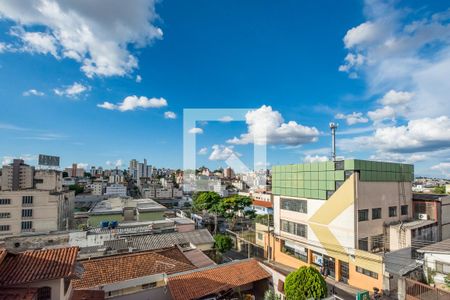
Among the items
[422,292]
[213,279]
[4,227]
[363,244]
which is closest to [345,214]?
[363,244]

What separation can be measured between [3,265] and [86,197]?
6038 cm

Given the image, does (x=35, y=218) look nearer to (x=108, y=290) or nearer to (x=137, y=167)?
(x=108, y=290)

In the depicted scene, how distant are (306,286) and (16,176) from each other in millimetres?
66629

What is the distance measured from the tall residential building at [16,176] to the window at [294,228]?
57.0 metres

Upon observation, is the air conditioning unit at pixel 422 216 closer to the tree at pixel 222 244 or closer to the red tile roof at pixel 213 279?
the red tile roof at pixel 213 279

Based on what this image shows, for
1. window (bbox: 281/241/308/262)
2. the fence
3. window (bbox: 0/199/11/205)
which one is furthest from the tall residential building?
the fence

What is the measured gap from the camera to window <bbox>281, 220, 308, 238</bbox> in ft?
64.3

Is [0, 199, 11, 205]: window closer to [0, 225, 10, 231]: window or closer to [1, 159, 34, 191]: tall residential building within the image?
[0, 225, 10, 231]: window

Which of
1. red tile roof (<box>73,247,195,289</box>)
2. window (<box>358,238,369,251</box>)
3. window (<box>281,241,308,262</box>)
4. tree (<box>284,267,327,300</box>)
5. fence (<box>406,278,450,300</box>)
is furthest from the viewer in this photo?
window (<box>281,241,308,262</box>)

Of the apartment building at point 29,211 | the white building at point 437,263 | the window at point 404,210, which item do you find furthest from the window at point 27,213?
the window at point 404,210

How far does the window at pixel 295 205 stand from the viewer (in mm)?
19672

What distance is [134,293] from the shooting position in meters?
11.2

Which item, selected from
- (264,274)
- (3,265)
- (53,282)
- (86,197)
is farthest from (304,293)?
(86,197)

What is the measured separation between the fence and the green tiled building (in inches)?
254
